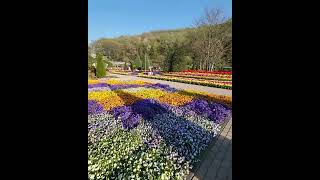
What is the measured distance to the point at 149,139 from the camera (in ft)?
13.9

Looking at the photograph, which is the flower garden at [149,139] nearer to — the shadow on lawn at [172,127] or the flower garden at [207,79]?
the shadow on lawn at [172,127]

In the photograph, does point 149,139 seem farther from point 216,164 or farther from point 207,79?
point 207,79

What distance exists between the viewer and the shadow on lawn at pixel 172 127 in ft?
13.1

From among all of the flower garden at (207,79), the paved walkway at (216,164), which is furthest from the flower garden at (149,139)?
the flower garden at (207,79)

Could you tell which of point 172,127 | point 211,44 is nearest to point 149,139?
point 172,127

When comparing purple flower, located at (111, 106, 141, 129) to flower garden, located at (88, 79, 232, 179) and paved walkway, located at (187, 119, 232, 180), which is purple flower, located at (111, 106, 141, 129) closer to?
flower garden, located at (88, 79, 232, 179)

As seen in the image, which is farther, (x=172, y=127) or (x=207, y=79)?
(x=207, y=79)

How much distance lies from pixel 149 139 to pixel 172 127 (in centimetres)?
91

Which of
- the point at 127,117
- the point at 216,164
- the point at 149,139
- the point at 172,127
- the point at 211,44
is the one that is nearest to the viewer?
the point at 216,164

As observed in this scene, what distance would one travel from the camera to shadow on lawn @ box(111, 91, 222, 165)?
3.98 m

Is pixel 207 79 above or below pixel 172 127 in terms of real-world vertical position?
above
